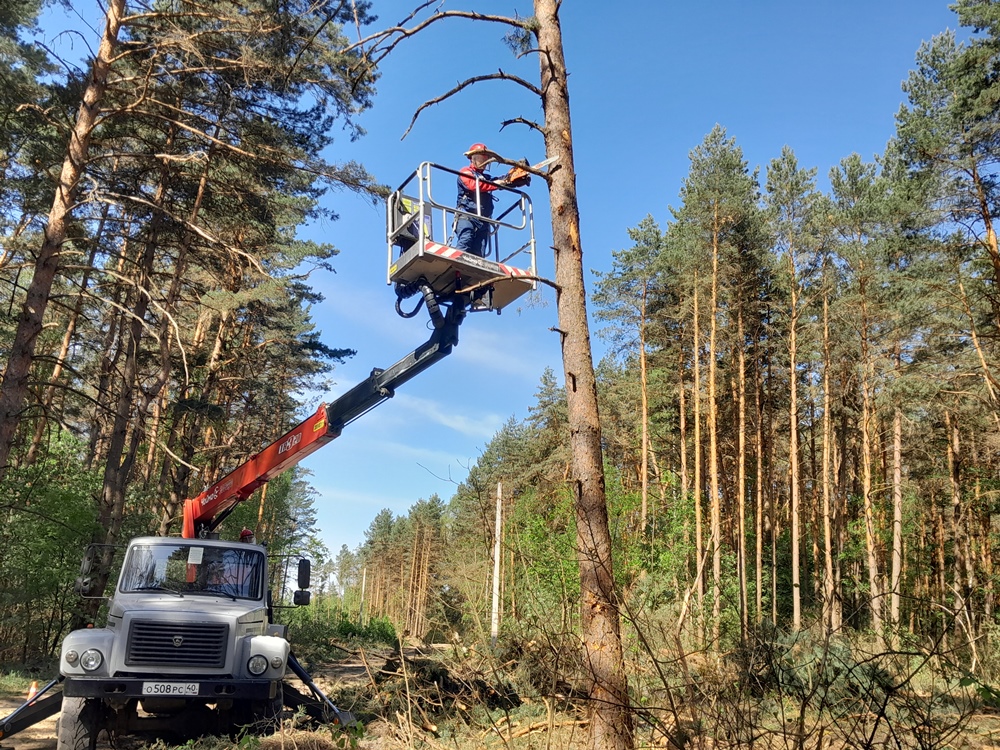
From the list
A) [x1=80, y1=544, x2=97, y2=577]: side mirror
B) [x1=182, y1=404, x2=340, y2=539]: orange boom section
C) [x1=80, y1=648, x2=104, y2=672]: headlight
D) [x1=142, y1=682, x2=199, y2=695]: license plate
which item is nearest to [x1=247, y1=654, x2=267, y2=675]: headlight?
[x1=142, y1=682, x2=199, y2=695]: license plate

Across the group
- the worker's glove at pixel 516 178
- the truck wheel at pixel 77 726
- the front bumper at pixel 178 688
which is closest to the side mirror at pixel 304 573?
the front bumper at pixel 178 688

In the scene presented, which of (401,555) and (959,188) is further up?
(959,188)

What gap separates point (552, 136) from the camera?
21.1ft

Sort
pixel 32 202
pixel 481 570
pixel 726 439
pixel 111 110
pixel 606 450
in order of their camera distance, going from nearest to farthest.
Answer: pixel 481 570 → pixel 111 110 → pixel 32 202 → pixel 726 439 → pixel 606 450

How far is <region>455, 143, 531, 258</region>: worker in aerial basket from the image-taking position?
752 centimetres

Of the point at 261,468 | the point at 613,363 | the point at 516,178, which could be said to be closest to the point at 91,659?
the point at 261,468

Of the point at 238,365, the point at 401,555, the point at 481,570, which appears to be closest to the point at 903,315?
the point at 481,570

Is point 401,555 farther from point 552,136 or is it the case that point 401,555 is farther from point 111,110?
point 552,136

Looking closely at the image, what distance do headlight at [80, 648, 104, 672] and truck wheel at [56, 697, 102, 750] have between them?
0.37m

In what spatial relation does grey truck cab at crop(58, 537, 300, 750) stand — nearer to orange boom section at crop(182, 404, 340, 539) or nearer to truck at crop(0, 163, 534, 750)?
truck at crop(0, 163, 534, 750)

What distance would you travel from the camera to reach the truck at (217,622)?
23.0 feet

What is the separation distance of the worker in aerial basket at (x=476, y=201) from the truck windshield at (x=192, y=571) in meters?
Answer: 4.87

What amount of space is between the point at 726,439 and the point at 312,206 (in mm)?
20172

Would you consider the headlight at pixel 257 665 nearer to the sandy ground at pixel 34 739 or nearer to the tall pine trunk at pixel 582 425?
the sandy ground at pixel 34 739
